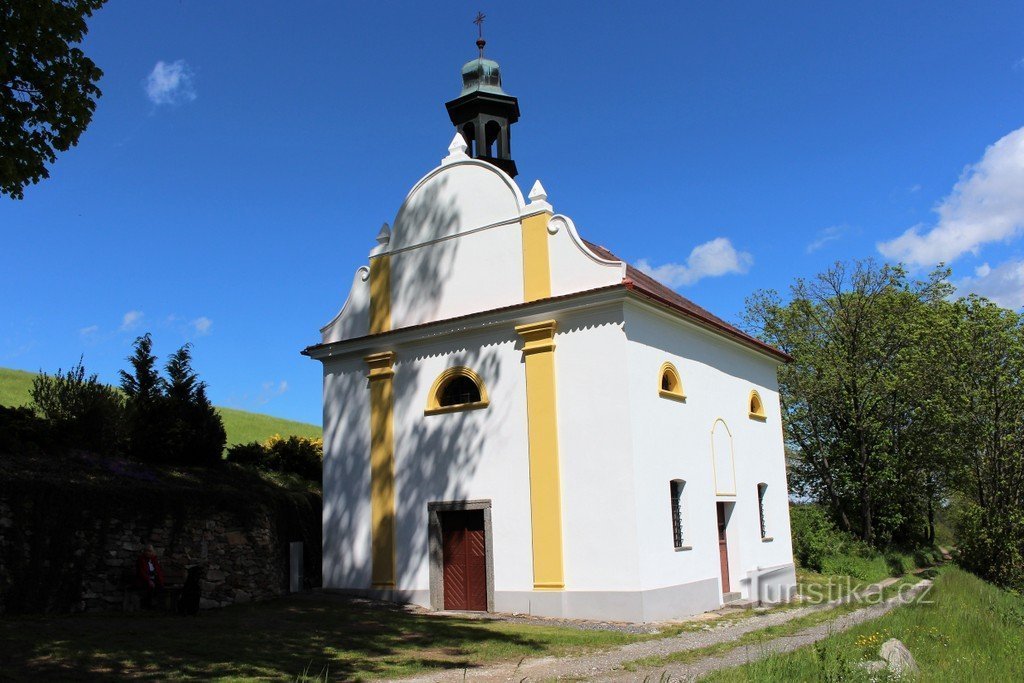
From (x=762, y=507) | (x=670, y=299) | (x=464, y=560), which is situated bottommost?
(x=464, y=560)

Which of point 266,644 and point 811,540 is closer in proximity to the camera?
point 266,644

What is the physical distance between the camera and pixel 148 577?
14.2 metres

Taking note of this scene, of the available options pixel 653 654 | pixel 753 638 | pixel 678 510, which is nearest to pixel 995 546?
pixel 678 510

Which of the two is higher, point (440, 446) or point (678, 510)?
point (440, 446)

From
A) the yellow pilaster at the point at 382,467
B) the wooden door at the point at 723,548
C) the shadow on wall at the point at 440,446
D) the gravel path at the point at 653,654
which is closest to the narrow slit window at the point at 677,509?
the gravel path at the point at 653,654

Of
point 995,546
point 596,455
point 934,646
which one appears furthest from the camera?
point 995,546

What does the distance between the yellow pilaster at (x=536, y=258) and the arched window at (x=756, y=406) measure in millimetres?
7232

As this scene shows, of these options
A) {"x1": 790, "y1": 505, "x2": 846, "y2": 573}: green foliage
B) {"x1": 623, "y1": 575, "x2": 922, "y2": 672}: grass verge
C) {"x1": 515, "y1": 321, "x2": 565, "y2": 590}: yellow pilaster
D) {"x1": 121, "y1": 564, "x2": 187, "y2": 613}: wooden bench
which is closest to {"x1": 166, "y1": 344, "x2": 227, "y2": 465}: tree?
{"x1": 121, "y1": 564, "x2": 187, "y2": 613}: wooden bench

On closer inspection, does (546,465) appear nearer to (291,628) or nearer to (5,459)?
(291,628)

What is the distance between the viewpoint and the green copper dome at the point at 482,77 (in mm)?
19047

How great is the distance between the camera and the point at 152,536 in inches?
602

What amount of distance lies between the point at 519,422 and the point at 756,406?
7.91 metres

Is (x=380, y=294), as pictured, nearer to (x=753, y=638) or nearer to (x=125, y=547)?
(x=125, y=547)

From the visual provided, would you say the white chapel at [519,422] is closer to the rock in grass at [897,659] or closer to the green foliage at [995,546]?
the rock in grass at [897,659]
